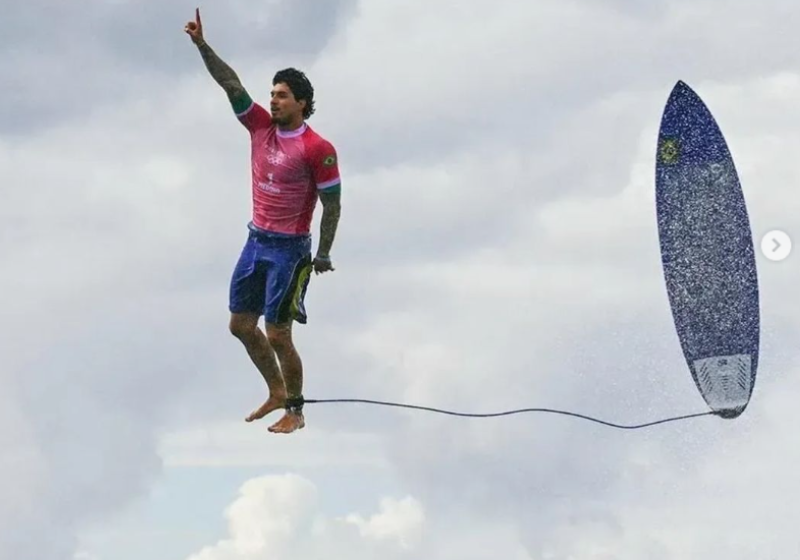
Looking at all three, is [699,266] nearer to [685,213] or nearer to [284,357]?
[685,213]

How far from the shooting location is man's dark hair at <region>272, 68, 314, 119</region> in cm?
2033

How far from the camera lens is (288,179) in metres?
20.3

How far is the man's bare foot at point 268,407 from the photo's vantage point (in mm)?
21109

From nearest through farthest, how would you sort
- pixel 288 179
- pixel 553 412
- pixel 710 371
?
pixel 288 179
pixel 553 412
pixel 710 371

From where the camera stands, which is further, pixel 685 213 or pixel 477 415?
pixel 685 213

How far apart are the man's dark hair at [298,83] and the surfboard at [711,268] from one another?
923 centimetres

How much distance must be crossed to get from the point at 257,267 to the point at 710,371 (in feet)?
31.3

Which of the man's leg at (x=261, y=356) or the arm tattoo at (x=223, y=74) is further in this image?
the man's leg at (x=261, y=356)

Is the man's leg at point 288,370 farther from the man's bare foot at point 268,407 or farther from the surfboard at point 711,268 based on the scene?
the surfboard at point 711,268

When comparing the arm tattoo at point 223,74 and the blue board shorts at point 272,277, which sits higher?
the arm tattoo at point 223,74

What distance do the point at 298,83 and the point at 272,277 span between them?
2484 millimetres

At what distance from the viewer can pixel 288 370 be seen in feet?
68.7

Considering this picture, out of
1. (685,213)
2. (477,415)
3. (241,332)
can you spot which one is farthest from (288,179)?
(685,213)

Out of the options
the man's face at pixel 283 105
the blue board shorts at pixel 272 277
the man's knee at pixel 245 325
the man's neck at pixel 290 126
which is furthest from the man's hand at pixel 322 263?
the man's face at pixel 283 105
